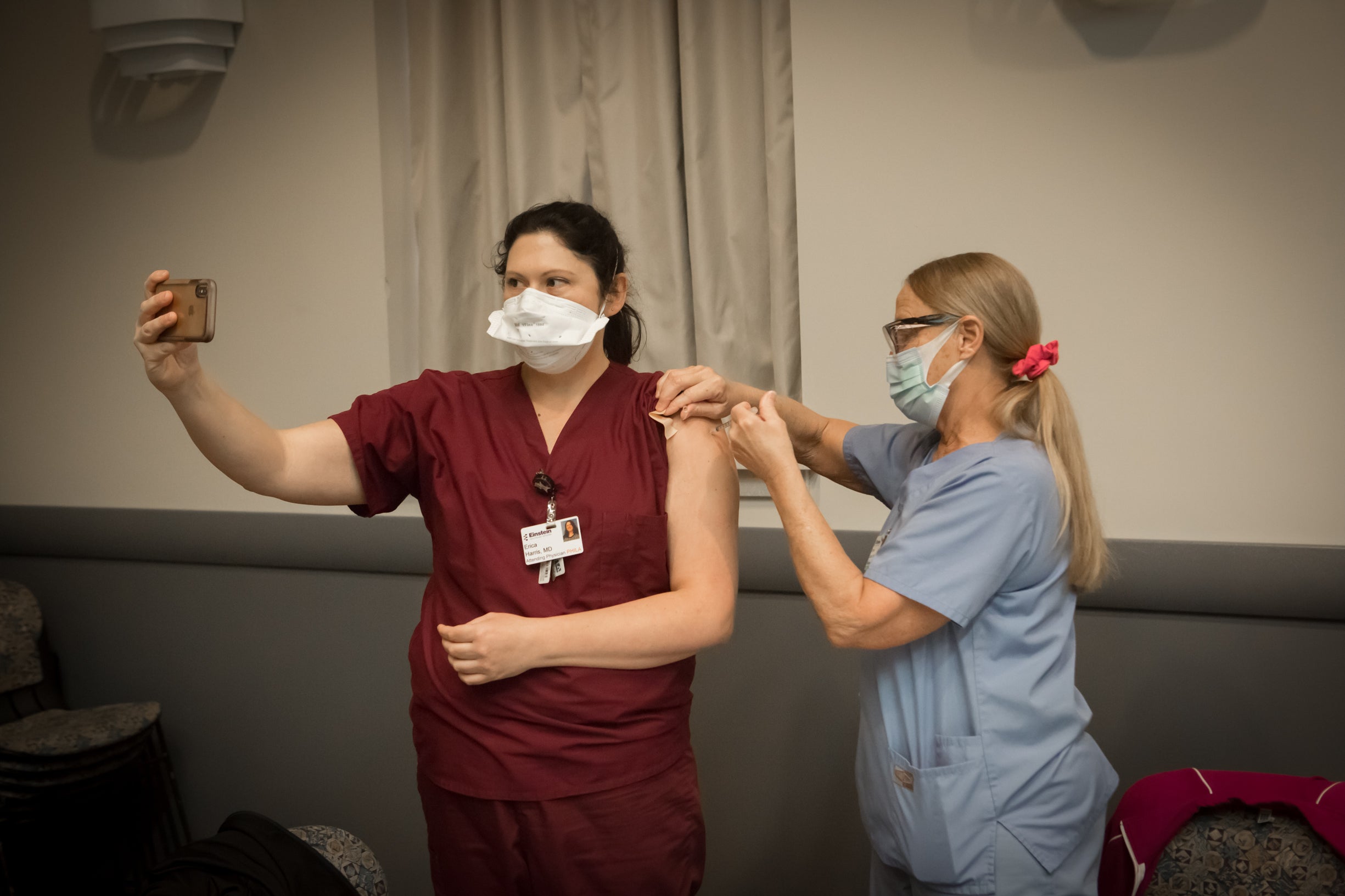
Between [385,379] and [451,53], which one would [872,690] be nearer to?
[385,379]

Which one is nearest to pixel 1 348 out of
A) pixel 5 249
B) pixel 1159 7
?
pixel 5 249

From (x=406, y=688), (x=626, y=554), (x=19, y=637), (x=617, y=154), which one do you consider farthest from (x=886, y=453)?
(x=19, y=637)

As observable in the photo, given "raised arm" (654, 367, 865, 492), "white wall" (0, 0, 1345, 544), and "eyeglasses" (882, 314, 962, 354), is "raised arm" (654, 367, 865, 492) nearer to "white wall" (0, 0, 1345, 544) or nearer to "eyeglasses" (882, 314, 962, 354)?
"eyeglasses" (882, 314, 962, 354)

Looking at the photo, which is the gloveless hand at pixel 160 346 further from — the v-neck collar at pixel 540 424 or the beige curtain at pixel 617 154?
the beige curtain at pixel 617 154

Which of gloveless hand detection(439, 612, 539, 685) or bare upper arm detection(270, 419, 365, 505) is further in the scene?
bare upper arm detection(270, 419, 365, 505)

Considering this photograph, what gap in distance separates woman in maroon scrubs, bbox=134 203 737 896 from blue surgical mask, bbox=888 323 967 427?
0.29 metres

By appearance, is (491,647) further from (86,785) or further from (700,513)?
(86,785)

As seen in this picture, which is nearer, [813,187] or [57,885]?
[813,187]

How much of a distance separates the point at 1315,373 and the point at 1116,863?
1.07m

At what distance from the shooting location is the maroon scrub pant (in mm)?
1426

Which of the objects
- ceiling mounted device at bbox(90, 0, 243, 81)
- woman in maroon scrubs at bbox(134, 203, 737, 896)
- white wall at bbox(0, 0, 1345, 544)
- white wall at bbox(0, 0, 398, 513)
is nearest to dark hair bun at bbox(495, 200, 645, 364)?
woman in maroon scrubs at bbox(134, 203, 737, 896)

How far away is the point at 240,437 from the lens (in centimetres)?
137

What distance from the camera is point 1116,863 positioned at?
1724 millimetres

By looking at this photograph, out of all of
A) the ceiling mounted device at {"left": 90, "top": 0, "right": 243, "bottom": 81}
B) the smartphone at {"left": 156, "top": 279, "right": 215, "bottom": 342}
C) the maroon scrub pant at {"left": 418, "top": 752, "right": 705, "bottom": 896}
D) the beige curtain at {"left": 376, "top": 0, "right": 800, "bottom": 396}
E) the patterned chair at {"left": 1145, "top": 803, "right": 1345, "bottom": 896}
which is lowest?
the patterned chair at {"left": 1145, "top": 803, "right": 1345, "bottom": 896}
